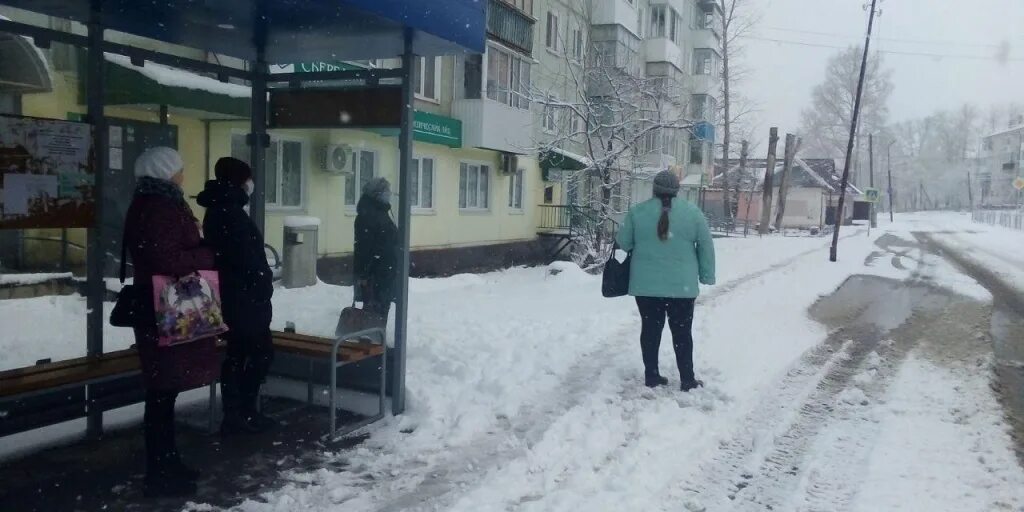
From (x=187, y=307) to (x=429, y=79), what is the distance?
50.8 feet

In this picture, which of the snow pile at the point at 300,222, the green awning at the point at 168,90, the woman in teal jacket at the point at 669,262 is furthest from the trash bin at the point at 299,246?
the woman in teal jacket at the point at 669,262

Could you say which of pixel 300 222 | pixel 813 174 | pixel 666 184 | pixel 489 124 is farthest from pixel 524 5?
pixel 813 174

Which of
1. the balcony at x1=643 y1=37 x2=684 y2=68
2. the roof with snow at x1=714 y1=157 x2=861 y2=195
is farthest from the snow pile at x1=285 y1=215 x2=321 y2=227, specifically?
the roof with snow at x1=714 y1=157 x2=861 y2=195

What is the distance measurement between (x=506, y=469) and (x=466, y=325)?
3.92m

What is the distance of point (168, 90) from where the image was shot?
365 inches

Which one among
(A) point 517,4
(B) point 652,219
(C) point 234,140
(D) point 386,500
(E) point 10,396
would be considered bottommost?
(D) point 386,500

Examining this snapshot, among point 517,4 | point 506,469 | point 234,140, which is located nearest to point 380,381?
point 506,469

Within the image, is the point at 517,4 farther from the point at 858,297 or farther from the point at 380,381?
the point at 380,381

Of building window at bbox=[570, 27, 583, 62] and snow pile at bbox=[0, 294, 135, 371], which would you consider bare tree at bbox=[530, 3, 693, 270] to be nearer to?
building window at bbox=[570, 27, 583, 62]

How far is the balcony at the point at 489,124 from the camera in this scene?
19406mm

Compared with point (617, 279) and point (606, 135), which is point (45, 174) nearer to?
point (617, 279)

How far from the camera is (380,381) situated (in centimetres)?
562

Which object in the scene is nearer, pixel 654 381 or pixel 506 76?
pixel 654 381

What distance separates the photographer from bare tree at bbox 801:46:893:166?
6856cm
